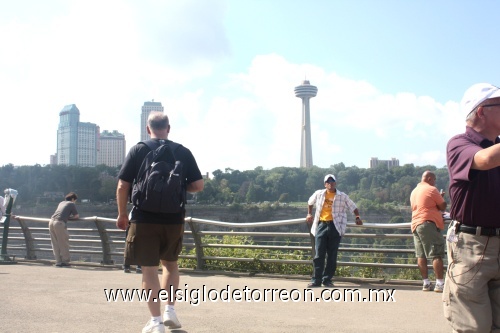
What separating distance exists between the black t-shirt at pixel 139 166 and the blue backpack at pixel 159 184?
0.20ft

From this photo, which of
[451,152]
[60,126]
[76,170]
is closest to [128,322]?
[451,152]

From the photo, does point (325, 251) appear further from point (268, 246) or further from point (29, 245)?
point (29, 245)

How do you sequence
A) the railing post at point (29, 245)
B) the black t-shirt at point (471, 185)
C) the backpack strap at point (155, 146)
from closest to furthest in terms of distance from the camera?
the black t-shirt at point (471, 185)
the backpack strap at point (155, 146)
the railing post at point (29, 245)

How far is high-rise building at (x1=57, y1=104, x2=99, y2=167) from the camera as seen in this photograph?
147262 millimetres

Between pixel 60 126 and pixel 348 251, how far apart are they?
153 meters

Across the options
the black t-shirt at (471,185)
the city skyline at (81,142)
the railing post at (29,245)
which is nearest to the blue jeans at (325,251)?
the black t-shirt at (471,185)

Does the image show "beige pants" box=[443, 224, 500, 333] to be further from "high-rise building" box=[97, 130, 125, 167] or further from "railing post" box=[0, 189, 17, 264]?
"high-rise building" box=[97, 130, 125, 167]

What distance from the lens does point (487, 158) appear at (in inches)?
121

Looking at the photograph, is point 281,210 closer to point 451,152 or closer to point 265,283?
point 265,283

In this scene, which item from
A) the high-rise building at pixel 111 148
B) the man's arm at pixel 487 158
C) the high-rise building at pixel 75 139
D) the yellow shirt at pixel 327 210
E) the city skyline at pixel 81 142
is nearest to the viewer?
the man's arm at pixel 487 158

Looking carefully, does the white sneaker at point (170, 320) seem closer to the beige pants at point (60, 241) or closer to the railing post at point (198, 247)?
the railing post at point (198, 247)

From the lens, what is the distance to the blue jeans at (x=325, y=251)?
329 inches

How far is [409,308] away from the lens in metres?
6.55

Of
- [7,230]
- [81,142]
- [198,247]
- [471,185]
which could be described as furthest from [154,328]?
[81,142]
